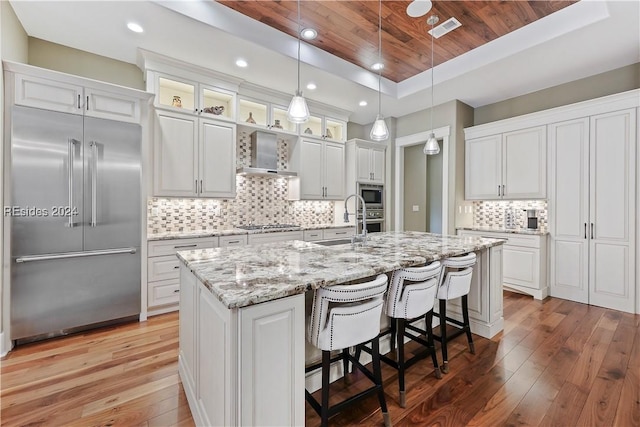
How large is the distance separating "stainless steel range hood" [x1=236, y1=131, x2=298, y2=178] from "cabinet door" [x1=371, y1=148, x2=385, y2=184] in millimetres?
1784

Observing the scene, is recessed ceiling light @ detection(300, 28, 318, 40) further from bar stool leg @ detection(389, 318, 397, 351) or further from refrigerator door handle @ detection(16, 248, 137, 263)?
bar stool leg @ detection(389, 318, 397, 351)

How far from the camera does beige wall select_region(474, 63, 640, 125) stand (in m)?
3.50

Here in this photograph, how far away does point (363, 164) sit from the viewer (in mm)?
5258

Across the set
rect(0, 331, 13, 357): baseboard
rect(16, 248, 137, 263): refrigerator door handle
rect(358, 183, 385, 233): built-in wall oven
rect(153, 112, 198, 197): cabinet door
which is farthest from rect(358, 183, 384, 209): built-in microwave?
rect(0, 331, 13, 357): baseboard

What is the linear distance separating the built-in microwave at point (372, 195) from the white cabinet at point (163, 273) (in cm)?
300

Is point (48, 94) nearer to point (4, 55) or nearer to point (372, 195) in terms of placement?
point (4, 55)

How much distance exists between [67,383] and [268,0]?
3.44 metres

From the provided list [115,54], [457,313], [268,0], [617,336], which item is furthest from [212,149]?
[617,336]

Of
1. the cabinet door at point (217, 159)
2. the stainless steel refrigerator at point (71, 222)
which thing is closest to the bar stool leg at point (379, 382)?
the stainless steel refrigerator at point (71, 222)

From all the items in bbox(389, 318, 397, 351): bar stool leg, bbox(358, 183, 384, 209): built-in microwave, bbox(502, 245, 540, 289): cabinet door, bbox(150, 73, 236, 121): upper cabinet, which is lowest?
bbox(389, 318, 397, 351): bar stool leg

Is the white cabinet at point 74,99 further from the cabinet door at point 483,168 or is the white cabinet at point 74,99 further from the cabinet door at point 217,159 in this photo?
the cabinet door at point 483,168

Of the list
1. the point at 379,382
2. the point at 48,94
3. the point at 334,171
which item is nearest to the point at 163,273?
the point at 48,94

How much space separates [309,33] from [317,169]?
2.10m

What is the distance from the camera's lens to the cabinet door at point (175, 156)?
3361 mm
